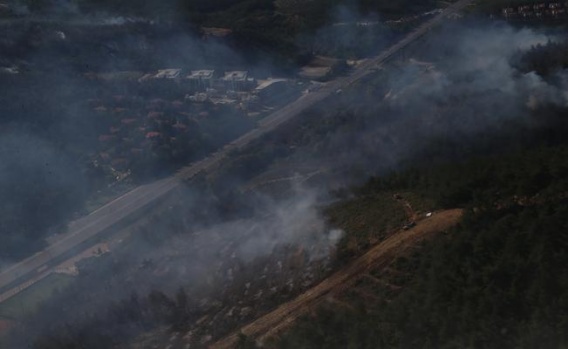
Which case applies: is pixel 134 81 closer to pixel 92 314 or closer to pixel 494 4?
pixel 92 314

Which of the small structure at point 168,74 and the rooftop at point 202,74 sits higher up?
the small structure at point 168,74

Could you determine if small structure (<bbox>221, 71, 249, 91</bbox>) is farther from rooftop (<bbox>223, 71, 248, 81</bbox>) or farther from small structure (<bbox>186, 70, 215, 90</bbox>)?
small structure (<bbox>186, 70, 215, 90</bbox>)

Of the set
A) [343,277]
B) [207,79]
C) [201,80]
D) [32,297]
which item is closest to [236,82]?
[207,79]

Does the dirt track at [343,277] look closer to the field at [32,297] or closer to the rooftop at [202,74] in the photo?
the field at [32,297]

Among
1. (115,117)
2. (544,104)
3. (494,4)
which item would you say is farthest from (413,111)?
(494,4)

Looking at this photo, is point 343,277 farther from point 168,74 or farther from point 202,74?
point 168,74

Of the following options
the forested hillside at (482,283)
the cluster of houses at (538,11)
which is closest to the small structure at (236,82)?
the cluster of houses at (538,11)

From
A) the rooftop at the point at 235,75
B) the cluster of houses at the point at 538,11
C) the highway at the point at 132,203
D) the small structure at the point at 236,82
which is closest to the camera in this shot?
the highway at the point at 132,203
